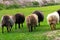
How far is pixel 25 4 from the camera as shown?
51.1 metres

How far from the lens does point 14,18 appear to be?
20750 millimetres

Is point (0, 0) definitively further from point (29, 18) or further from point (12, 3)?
point (29, 18)

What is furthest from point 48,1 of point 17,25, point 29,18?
point 29,18

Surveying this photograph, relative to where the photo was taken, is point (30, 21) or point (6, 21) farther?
point (6, 21)

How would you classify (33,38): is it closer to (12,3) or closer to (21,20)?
(21,20)

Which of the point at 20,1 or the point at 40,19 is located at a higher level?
the point at 20,1

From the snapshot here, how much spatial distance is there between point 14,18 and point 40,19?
10.3ft

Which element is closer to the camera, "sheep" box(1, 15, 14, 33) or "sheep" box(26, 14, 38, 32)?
"sheep" box(26, 14, 38, 32)

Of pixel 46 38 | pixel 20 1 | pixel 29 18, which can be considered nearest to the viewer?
pixel 46 38

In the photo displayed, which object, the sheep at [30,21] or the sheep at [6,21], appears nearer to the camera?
the sheep at [30,21]

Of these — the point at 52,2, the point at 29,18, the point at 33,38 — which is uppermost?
the point at 52,2

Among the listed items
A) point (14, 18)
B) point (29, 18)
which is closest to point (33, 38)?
point (29, 18)

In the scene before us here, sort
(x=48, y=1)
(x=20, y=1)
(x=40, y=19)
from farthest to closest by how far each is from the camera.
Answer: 1. (x=48, y=1)
2. (x=20, y=1)
3. (x=40, y=19)

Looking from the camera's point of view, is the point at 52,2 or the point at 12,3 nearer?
the point at 12,3
